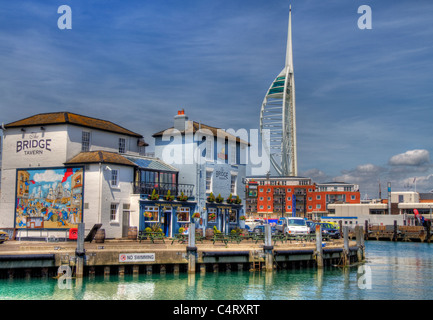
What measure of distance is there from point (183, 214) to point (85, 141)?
11603 millimetres

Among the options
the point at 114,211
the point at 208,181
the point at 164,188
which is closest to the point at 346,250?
the point at 208,181

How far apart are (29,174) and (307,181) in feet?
421

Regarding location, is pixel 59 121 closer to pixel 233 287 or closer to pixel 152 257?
pixel 152 257

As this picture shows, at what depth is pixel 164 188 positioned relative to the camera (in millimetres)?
51250

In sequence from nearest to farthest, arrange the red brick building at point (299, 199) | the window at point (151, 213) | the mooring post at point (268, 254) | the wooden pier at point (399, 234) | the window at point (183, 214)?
1. the mooring post at point (268, 254)
2. the window at point (151, 213)
3. the window at point (183, 214)
4. the wooden pier at point (399, 234)
5. the red brick building at point (299, 199)

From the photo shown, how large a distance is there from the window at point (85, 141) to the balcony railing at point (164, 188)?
5808mm

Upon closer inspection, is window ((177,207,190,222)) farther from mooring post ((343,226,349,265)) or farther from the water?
mooring post ((343,226,349,265))

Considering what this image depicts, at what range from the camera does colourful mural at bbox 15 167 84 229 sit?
4472 centimetres

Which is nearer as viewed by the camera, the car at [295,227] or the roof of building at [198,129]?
the car at [295,227]

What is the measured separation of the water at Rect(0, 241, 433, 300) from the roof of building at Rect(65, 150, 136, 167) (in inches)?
555

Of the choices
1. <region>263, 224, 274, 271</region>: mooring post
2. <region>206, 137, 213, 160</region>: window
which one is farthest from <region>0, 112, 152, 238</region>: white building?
<region>263, 224, 274, 271</region>: mooring post

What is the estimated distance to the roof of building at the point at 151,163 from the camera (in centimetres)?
5016

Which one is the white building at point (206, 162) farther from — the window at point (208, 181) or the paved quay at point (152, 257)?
the paved quay at point (152, 257)

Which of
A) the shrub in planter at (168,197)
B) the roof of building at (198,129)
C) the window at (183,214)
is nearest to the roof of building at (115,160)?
the shrub in planter at (168,197)
